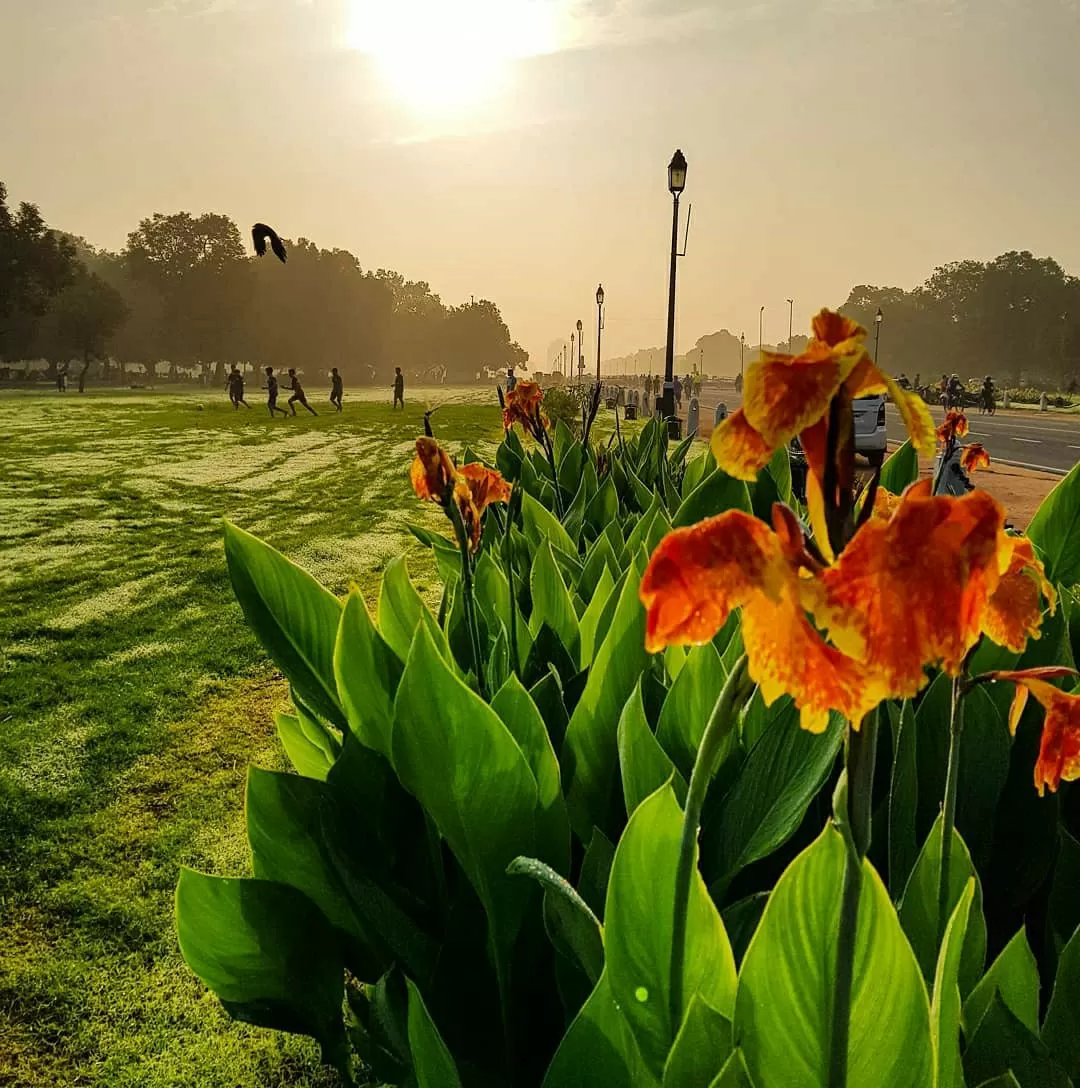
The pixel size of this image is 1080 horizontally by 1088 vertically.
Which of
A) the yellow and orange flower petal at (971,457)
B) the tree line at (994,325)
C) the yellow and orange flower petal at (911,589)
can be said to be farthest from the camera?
the tree line at (994,325)

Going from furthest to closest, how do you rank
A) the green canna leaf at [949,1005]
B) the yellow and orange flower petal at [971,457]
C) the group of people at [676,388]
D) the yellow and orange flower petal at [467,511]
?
the group of people at [676,388] < the yellow and orange flower petal at [971,457] < the yellow and orange flower petal at [467,511] < the green canna leaf at [949,1005]

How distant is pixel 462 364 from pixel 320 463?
94.1m

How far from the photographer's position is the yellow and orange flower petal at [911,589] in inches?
18.7

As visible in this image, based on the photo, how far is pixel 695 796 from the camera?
605mm

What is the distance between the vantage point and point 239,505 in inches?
391

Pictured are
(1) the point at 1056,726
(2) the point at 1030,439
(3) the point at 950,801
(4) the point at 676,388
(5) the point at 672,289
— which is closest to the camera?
(1) the point at 1056,726

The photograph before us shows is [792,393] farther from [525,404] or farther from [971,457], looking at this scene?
[525,404]

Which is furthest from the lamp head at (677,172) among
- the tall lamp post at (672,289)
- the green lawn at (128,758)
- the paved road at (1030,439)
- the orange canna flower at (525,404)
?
the orange canna flower at (525,404)

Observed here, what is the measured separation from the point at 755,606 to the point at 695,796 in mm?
162

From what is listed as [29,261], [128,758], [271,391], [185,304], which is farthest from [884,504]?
[185,304]

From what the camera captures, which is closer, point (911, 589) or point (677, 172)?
point (911, 589)

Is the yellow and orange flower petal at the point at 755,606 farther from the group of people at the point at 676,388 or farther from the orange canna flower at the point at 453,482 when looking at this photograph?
the group of people at the point at 676,388

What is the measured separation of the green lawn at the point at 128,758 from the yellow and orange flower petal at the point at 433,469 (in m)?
1.26

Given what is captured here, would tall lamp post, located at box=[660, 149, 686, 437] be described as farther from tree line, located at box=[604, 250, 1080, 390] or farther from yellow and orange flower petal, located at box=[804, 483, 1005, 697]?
tree line, located at box=[604, 250, 1080, 390]
